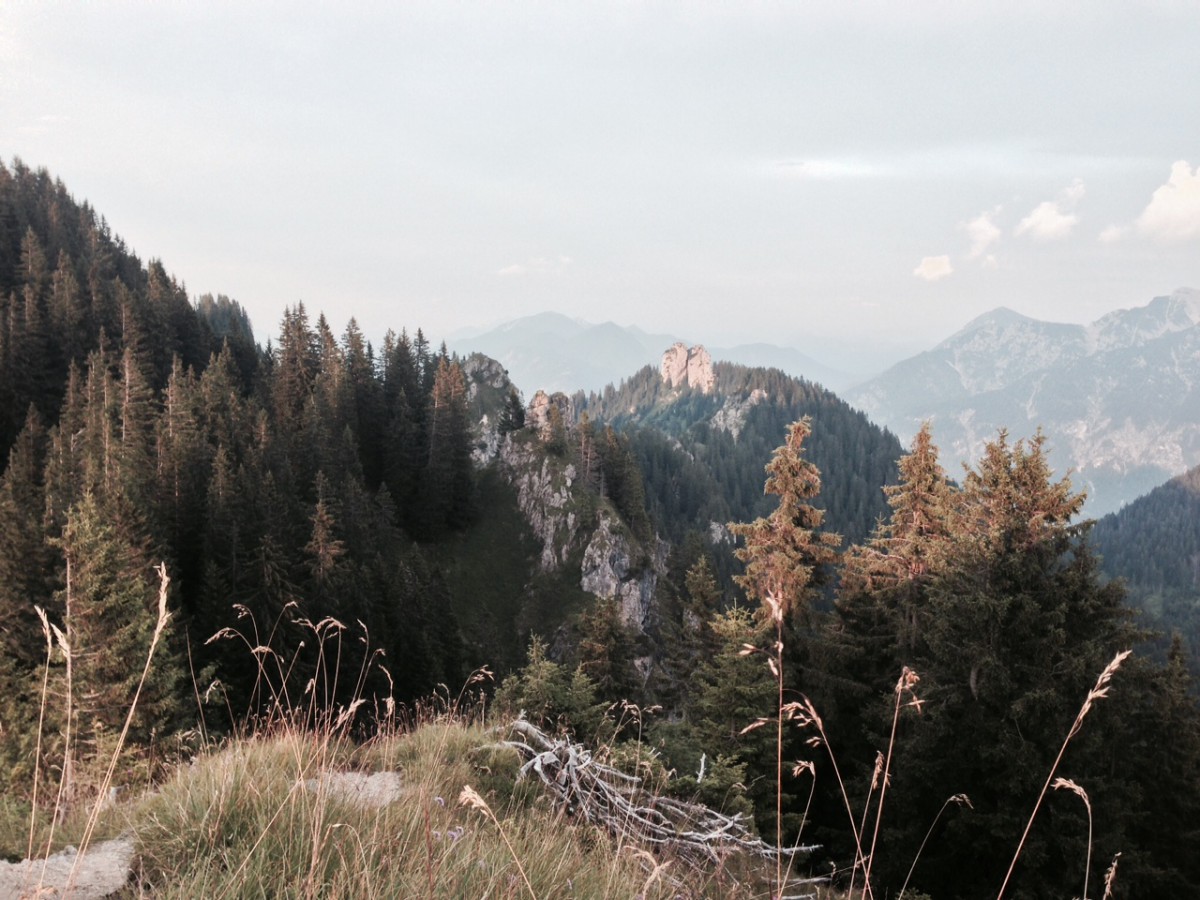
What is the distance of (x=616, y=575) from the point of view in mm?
64625

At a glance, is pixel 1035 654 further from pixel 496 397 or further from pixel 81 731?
pixel 496 397

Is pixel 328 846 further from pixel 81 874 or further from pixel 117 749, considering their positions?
pixel 117 749

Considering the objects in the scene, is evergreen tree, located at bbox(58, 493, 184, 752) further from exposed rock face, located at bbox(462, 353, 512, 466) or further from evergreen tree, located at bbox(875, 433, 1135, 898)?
exposed rock face, located at bbox(462, 353, 512, 466)

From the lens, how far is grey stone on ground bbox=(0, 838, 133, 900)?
2.49 m

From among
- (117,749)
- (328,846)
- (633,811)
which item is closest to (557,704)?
(633,811)

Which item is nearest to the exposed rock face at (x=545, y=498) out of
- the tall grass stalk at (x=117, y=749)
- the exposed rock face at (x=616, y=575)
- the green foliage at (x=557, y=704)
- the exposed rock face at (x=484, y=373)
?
the exposed rock face at (x=616, y=575)

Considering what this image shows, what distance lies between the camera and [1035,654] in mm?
13328

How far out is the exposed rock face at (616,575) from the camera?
63781 mm

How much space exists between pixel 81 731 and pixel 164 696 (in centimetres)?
178

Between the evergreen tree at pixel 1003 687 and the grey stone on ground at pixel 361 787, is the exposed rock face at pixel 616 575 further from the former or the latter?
the grey stone on ground at pixel 361 787

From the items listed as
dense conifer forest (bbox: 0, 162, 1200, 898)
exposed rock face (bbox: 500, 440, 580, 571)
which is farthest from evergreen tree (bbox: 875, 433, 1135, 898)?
exposed rock face (bbox: 500, 440, 580, 571)

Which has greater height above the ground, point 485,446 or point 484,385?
point 484,385

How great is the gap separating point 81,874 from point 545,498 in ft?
225

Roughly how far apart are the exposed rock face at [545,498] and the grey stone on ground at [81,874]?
210 feet
